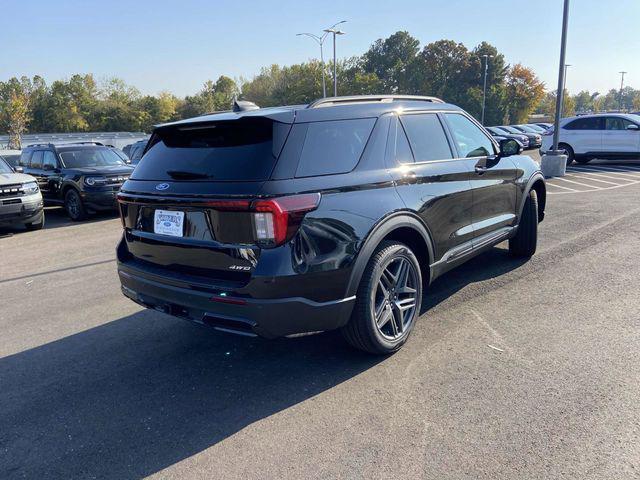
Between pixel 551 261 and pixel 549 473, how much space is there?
4080 mm

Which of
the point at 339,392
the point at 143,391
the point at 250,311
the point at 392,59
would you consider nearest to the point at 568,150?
the point at 339,392

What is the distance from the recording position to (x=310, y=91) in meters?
68.4

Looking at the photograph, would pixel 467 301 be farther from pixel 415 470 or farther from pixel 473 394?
pixel 415 470

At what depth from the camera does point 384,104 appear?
3.97 metres

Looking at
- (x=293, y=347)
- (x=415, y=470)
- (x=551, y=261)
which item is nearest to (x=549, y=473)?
(x=415, y=470)

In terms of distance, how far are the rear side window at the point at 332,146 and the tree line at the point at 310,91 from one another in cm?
5889

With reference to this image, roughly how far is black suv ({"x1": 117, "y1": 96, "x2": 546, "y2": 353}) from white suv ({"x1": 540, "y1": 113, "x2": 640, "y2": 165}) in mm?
16242

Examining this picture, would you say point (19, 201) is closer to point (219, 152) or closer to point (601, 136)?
point (219, 152)

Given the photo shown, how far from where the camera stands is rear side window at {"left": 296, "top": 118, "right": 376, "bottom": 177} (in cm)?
320

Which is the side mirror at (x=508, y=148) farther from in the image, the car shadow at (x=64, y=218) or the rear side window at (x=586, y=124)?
the rear side window at (x=586, y=124)

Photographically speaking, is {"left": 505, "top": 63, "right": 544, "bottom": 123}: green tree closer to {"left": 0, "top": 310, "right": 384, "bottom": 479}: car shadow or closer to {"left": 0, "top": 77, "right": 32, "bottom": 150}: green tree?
{"left": 0, "top": 77, "right": 32, "bottom": 150}: green tree

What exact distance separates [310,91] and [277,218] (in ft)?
225

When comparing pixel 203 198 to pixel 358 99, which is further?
pixel 358 99

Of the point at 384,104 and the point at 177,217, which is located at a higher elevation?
the point at 384,104
